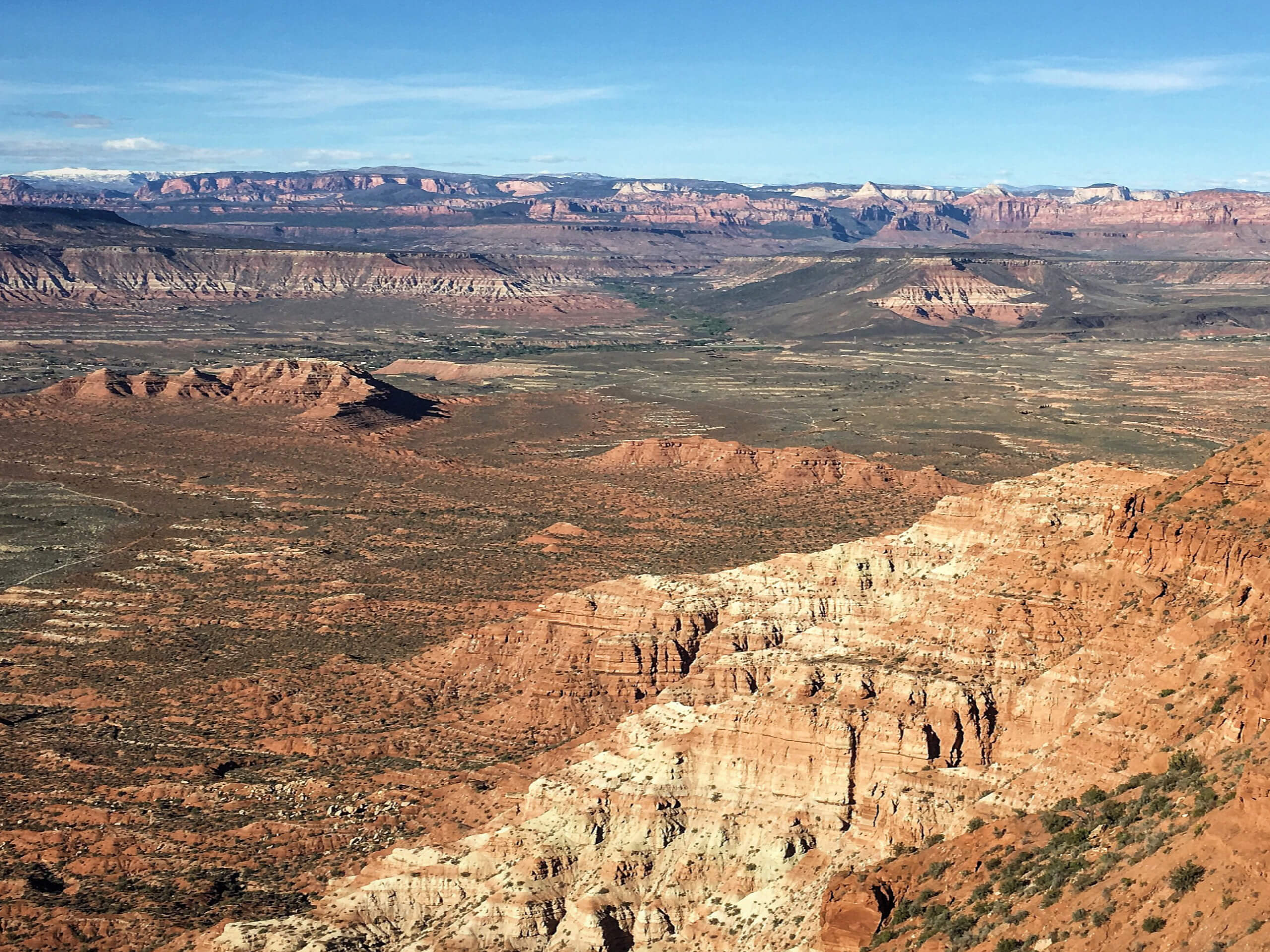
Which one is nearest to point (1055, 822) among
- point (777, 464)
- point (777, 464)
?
point (777, 464)

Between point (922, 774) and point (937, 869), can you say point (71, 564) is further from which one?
point (937, 869)

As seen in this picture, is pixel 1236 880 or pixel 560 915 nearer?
pixel 1236 880

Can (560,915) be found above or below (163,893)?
above

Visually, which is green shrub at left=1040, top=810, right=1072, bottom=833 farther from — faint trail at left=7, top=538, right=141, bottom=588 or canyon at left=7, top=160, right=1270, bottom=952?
faint trail at left=7, top=538, right=141, bottom=588

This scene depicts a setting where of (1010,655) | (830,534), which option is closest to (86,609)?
(830,534)

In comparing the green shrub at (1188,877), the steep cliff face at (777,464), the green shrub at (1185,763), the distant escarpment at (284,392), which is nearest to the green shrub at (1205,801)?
the green shrub at (1185,763)

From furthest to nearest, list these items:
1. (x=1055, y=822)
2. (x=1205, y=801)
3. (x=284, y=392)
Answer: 1. (x=284, y=392)
2. (x=1055, y=822)
3. (x=1205, y=801)

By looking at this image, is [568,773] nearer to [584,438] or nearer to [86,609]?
[86,609]
